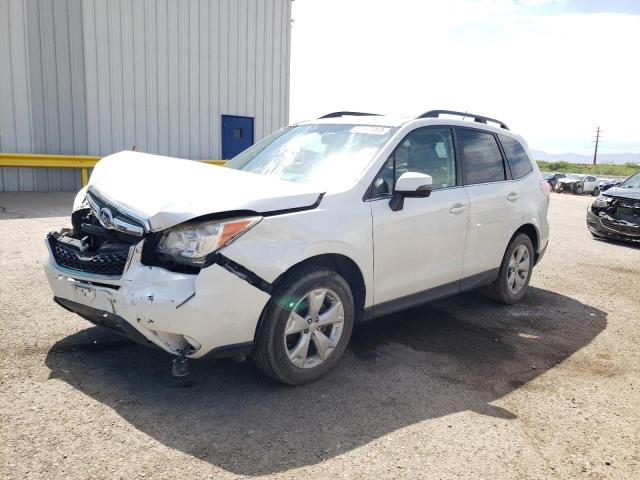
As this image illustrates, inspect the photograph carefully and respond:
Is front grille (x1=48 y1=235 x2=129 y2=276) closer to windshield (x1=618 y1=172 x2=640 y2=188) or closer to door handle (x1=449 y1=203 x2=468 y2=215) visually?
door handle (x1=449 y1=203 x2=468 y2=215)

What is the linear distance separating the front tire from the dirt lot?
0.18 meters

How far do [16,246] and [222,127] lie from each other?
399 inches

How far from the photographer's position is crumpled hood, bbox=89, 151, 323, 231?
2.86 meters

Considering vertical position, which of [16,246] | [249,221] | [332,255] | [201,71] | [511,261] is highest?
[201,71]

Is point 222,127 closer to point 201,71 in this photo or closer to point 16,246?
point 201,71

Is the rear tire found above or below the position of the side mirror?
below

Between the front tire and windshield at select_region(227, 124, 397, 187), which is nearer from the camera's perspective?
the front tire

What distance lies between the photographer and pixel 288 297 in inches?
121

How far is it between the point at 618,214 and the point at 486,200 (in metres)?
6.93

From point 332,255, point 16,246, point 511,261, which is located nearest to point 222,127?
point 16,246

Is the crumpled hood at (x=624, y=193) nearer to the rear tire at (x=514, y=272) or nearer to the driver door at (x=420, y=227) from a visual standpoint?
the rear tire at (x=514, y=272)

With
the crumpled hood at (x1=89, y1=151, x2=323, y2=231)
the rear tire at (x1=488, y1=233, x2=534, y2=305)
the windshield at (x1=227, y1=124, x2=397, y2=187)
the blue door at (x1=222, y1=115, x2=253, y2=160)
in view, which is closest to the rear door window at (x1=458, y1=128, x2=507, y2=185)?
the rear tire at (x1=488, y1=233, x2=534, y2=305)

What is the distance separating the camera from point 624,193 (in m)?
9.98

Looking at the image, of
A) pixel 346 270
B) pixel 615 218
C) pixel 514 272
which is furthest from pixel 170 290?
pixel 615 218
